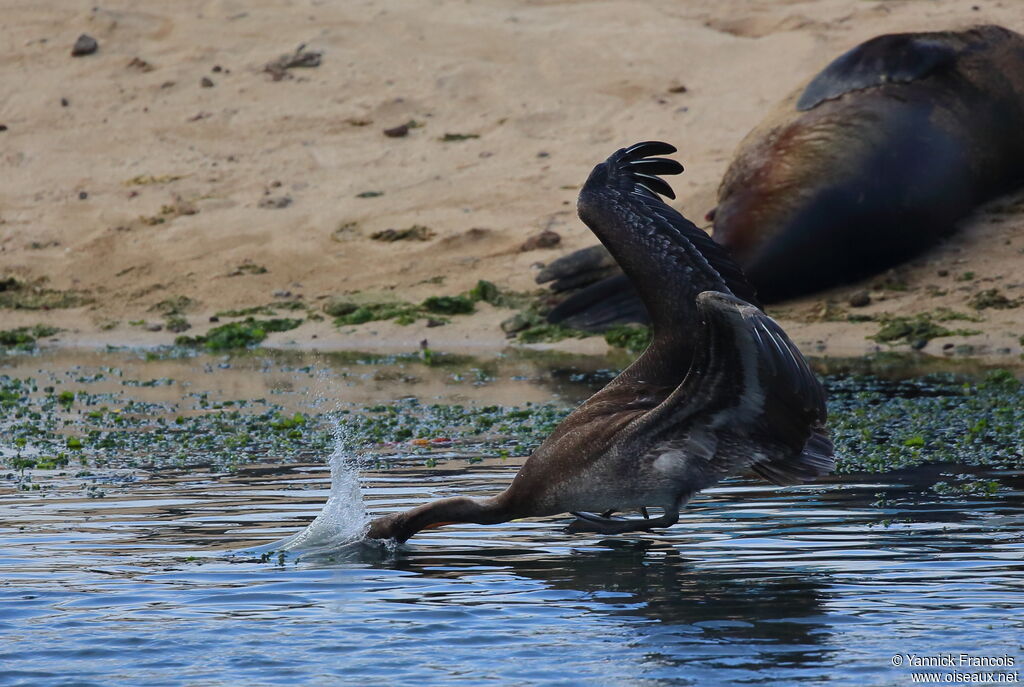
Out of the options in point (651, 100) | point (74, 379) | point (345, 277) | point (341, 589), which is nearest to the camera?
point (341, 589)

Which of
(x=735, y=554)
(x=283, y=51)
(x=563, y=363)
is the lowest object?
(x=563, y=363)

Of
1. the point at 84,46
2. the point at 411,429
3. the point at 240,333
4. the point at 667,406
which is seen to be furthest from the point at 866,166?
the point at 84,46

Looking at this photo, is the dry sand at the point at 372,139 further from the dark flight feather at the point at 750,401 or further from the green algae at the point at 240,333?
the dark flight feather at the point at 750,401

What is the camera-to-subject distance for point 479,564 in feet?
22.7

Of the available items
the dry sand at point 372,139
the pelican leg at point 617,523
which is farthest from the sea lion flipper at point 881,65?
the pelican leg at point 617,523

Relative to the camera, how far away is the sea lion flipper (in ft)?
50.2

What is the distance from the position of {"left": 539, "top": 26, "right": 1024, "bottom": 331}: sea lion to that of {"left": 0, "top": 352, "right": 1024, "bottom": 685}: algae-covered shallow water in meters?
3.58

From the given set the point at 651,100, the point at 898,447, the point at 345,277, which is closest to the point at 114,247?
the point at 345,277

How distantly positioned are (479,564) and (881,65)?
9.93m

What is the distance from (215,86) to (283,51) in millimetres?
1287

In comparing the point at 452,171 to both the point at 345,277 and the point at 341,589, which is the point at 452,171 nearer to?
the point at 345,277

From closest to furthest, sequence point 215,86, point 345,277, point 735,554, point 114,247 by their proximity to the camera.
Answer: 1. point 735,554
2. point 345,277
3. point 114,247
4. point 215,86

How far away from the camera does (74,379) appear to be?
1416 centimetres

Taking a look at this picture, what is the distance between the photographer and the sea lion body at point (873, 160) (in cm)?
1491
